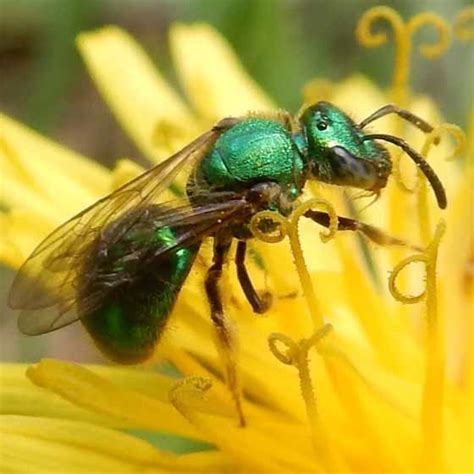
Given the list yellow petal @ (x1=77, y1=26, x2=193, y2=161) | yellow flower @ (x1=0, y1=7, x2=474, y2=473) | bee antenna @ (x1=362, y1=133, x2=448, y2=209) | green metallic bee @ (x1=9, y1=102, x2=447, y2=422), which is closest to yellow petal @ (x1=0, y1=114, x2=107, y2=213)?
yellow flower @ (x1=0, y1=7, x2=474, y2=473)

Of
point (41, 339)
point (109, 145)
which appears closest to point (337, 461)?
point (41, 339)

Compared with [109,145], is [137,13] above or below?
above

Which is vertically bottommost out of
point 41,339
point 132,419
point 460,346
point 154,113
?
point 41,339

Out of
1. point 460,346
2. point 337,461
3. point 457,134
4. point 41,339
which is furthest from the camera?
point 41,339

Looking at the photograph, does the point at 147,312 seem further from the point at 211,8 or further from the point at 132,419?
the point at 211,8

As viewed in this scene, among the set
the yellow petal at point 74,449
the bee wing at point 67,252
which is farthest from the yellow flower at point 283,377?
the bee wing at point 67,252

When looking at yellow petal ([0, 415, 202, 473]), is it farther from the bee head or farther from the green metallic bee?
the bee head

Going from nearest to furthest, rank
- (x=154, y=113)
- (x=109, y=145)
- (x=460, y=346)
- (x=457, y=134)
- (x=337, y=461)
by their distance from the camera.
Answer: (x=337, y=461) < (x=457, y=134) < (x=460, y=346) < (x=154, y=113) < (x=109, y=145)

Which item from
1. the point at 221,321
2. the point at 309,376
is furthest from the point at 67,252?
the point at 309,376
